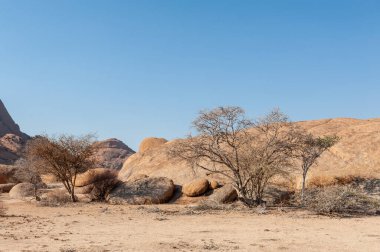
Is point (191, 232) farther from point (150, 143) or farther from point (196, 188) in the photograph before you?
point (150, 143)

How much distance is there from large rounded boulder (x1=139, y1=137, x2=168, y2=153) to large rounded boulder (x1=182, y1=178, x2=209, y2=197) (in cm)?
1532

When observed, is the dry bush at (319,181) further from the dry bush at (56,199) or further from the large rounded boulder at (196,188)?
the dry bush at (56,199)

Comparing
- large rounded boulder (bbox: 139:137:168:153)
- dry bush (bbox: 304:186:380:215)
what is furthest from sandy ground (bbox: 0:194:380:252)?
large rounded boulder (bbox: 139:137:168:153)

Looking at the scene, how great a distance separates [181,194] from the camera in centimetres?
2803

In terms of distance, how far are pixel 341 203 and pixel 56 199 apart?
53.6 feet

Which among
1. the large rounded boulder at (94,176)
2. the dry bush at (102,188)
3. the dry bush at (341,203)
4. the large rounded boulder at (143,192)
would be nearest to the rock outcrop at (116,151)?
the large rounded boulder at (94,176)

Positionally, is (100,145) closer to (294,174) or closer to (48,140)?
(48,140)

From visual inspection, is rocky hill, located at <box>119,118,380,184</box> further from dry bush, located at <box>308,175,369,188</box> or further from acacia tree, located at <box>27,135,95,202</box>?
acacia tree, located at <box>27,135,95,202</box>

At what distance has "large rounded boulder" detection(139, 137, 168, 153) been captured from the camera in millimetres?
43031

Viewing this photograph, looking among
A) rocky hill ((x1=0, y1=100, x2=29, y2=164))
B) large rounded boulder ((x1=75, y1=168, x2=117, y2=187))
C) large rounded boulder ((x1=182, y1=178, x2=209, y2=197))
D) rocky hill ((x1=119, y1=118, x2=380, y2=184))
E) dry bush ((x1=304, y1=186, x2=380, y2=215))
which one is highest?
rocky hill ((x1=0, y1=100, x2=29, y2=164))

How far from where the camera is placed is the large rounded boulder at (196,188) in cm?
Result: 2720

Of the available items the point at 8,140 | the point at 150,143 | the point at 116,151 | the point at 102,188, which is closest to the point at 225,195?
the point at 102,188

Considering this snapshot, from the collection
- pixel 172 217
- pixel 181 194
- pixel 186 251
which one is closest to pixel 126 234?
pixel 186 251

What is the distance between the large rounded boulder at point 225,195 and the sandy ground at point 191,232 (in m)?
5.10
